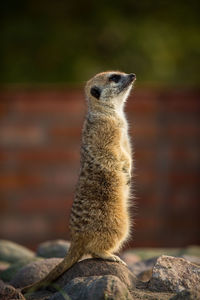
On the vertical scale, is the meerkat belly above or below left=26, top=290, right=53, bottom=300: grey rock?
above

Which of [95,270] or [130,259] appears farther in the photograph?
[130,259]

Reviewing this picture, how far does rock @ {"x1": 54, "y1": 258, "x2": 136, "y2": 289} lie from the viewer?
4219 mm

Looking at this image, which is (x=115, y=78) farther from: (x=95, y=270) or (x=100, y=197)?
(x=95, y=270)

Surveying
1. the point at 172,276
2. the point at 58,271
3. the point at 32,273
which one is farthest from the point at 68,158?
the point at 172,276

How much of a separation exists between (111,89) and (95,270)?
137 centimetres

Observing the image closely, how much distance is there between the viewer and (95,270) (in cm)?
426

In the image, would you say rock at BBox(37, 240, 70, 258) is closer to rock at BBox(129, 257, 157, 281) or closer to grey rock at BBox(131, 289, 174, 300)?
rock at BBox(129, 257, 157, 281)

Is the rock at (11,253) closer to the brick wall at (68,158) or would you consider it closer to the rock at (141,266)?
the rock at (141,266)

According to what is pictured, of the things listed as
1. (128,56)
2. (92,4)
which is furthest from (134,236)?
(92,4)

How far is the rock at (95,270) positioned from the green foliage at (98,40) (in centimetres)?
1087

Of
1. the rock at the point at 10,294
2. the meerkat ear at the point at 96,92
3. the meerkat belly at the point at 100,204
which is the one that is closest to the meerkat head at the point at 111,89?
the meerkat ear at the point at 96,92

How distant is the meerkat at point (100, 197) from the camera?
4.20 m

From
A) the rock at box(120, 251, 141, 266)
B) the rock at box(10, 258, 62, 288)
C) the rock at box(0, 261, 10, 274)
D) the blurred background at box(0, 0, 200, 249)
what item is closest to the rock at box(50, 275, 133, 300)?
the rock at box(10, 258, 62, 288)

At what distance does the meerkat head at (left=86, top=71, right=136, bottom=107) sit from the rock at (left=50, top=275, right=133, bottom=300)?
4.93ft
